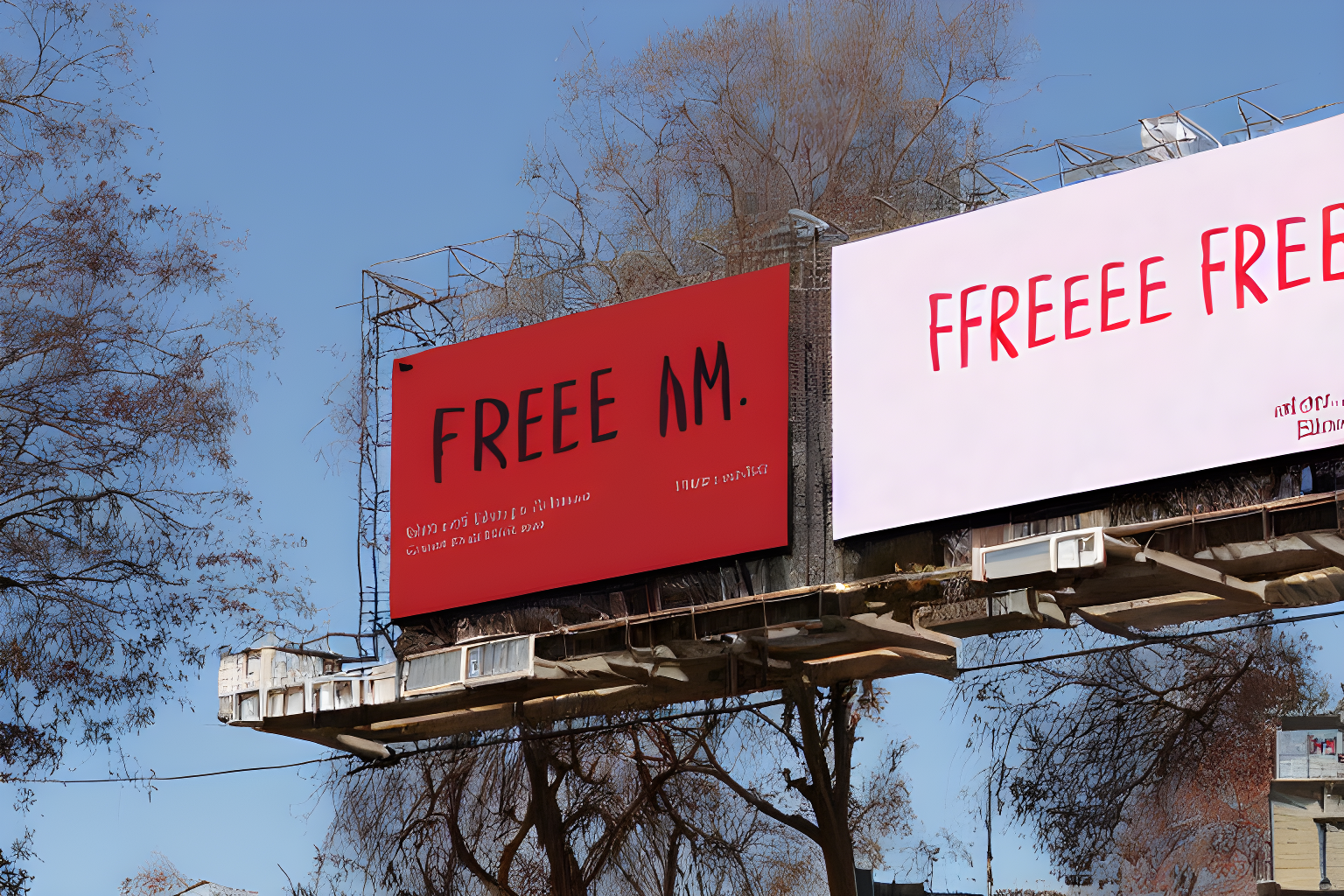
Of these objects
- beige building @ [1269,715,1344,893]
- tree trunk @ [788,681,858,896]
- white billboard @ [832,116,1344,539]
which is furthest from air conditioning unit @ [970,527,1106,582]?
beige building @ [1269,715,1344,893]

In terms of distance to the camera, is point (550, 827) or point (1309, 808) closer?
point (550, 827)

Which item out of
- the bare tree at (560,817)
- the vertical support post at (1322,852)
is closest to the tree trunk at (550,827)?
the bare tree at (560,817)

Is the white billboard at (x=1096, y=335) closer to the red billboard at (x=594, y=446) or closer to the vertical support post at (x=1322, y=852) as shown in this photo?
the red billboard at (x=594, y=446)

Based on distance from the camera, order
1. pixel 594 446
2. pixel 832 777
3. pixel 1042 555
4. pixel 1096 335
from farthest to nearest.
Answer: pixel 832 777
pixel 594 446
pixel 1096 335
pixel 1042 555

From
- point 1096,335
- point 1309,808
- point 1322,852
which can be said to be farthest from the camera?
point 1322,852

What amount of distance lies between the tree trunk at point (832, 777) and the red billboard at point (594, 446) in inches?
160

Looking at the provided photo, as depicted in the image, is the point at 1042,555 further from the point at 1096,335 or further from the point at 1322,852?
the point at 1322,852

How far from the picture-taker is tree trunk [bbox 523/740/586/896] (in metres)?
29.2

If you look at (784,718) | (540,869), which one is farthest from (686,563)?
(540,869)

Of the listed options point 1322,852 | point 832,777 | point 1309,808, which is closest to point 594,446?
point 832,777

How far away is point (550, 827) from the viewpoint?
29.3m

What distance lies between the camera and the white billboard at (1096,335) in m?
19.6

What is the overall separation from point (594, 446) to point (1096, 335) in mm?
7797

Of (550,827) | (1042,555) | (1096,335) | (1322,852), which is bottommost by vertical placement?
(1322,852)
